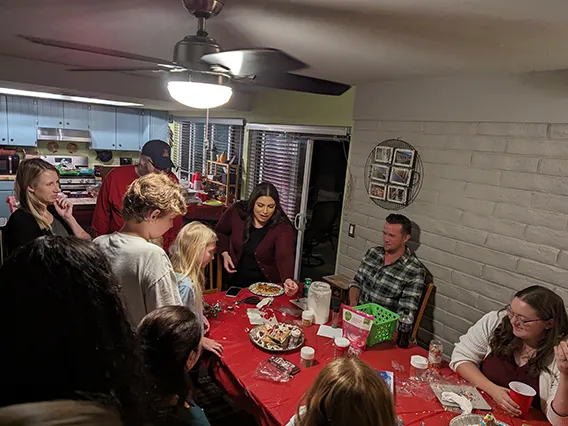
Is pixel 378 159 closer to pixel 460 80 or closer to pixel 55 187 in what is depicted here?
pixel 460 80

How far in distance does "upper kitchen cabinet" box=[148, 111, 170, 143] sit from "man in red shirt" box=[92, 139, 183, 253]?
3.78 meters

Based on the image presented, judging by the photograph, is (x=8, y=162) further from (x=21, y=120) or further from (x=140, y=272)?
(x=140, y=272)

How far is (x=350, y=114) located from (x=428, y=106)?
0.77 metres

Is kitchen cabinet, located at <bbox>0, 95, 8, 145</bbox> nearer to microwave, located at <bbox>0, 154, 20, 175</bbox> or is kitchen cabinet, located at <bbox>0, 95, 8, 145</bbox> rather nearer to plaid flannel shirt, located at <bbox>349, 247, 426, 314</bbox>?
microwave, located at <bbox>0, 154, 20, 175</bbox>

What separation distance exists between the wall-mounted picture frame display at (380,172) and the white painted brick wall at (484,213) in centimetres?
23

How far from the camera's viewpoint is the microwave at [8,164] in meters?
5.60

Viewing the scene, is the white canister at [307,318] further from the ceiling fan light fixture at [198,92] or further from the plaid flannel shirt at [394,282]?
the ceiling fan light fixture at [198,92]

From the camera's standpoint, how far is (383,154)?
122 inches

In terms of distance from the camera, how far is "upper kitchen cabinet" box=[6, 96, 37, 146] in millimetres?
5688

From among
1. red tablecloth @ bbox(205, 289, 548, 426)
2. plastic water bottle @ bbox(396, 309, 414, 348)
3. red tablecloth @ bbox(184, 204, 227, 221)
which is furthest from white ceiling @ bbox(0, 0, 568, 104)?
red tablecloth @ bbox(184, 204, 227, 221)

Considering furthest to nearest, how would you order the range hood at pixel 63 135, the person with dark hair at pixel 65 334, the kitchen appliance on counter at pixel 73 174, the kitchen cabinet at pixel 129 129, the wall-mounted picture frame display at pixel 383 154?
1. the kitchen cabinet at pixel 129 129
2. the kitchen appliance on counter at pixel 73 174
3. the range hood at pixel 63 135
4. the wall-mounted picture frame display at pixel 383 154
5. the person with dark hair at pixel 65 334

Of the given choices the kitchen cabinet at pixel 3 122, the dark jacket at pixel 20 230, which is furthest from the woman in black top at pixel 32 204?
the kitchen cabinet at pixel 3 122

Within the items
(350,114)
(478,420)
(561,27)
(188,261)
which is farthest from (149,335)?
(350,114)

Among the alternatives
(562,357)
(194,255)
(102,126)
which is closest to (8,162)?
(102,126)
